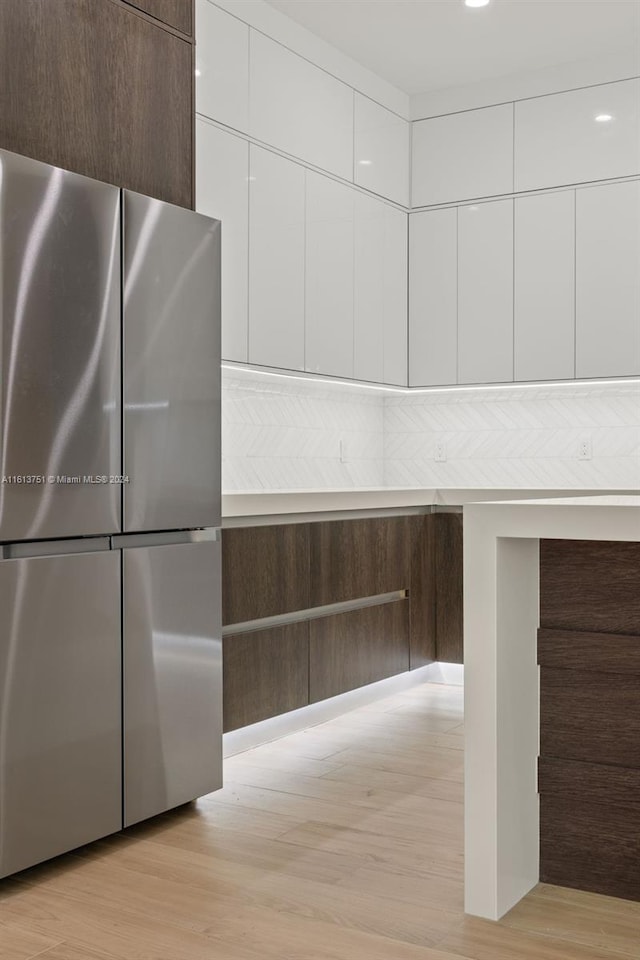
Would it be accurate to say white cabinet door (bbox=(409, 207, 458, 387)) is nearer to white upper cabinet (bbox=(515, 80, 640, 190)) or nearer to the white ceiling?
white upper cabinet (bbox=(515, 80, 640, 190))

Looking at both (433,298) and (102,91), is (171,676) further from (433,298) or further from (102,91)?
(433,298)

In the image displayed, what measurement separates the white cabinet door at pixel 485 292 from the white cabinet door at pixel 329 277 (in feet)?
2.12

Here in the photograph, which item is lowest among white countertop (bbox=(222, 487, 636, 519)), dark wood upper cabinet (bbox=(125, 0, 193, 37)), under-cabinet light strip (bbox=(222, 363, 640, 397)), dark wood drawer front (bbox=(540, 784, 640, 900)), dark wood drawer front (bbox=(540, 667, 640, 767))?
dark wood drawer front (bbox=(540, 784, 640, 900))

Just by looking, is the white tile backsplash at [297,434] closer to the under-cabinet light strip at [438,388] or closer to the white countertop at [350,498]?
the under-cabinet light strip at [438,388]

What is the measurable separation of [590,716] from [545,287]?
309 centimetres

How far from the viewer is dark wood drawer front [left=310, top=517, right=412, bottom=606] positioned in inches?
148

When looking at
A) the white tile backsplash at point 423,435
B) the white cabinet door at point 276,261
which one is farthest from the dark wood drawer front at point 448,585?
the white cabinet door at point 276,261

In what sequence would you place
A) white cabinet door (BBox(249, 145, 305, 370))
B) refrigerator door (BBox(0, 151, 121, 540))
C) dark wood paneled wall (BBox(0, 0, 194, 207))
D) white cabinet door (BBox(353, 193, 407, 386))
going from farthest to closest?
white cabinet door (BBox(353, 193, 407, 386)) < white cabinet door (BBox(249, 145, 305, 370)) < dark wood paneled wall (BBox(0, 0, 194, 207)) < refrigerator door (BBox(0, 151, 121, 540))

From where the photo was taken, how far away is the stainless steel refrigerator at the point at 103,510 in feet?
7.62

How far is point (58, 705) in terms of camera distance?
2.42m

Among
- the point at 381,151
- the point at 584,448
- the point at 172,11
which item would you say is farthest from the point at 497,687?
the point at 381,151

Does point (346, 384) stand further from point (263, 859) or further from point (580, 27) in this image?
point (263, 859)

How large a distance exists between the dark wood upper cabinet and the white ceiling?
4.54 ft

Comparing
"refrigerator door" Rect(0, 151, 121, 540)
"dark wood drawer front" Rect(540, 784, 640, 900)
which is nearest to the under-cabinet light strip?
"refrigerator door" Rect(0, 151, 121, 540)
